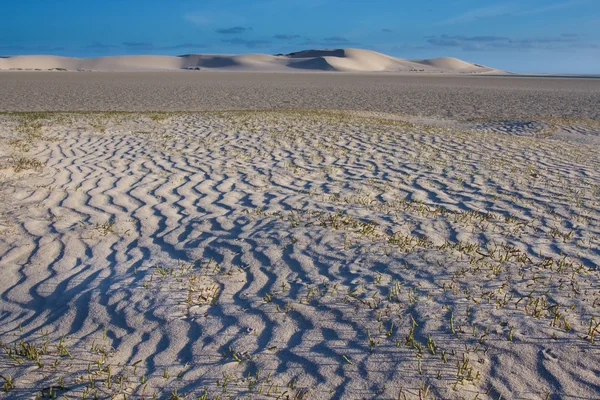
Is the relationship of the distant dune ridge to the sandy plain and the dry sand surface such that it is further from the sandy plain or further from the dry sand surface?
the dry sand surface

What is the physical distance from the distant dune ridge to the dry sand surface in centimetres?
12539

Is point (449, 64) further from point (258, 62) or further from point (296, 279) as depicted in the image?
point (296, 279)

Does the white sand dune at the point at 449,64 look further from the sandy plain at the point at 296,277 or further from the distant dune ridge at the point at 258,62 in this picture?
the sandy plain at the point at 296,277

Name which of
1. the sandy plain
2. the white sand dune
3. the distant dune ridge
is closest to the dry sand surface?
the sandy plain

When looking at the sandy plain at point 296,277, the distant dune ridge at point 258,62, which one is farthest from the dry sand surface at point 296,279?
the distant dune ridge at point 258,62

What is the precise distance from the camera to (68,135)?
11336 millimetres

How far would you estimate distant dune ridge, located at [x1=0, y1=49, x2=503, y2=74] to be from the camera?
135 m

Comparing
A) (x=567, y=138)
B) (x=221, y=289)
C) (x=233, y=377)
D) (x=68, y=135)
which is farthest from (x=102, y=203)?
(x=567, y=138)

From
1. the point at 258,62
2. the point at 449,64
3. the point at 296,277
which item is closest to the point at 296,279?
the point at 296,277

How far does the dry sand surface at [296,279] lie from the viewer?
9.81 feet

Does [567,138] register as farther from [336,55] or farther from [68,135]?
[336,55]

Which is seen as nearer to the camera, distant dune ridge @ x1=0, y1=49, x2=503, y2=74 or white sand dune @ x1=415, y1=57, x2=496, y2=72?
distant dune ridge @ x1=0, y1=49, x2=503, y2=74

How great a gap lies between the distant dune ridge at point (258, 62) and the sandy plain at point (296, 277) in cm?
12515

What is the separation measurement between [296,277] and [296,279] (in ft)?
0.13
